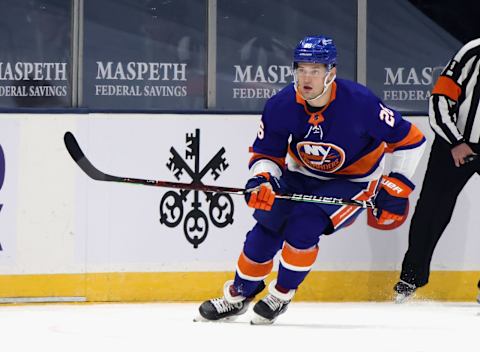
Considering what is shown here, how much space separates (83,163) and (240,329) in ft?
2.99

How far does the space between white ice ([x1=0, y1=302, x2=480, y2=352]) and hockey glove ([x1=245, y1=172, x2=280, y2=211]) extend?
0.42m

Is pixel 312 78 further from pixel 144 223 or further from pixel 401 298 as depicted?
pixel 401 298

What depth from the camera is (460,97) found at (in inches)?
226

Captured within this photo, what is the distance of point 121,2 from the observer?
5973mm

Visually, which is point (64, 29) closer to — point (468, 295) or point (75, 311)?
point (75, 311)

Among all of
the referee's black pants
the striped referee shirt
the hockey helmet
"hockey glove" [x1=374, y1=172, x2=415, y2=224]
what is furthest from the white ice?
the hockey helmet

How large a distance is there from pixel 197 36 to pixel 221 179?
2.40 feet

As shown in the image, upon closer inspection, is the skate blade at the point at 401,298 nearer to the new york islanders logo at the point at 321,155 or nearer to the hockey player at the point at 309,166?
the hockey player at the point at 309,166

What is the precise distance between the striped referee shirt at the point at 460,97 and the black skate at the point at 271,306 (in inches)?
53.2

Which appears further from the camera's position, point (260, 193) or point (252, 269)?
point (252, 269)

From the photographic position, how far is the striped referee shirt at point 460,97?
5641 millimetres

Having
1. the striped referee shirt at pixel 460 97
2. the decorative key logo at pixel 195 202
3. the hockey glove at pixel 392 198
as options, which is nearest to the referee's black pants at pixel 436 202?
the striped referee shirt at pixel 460 97

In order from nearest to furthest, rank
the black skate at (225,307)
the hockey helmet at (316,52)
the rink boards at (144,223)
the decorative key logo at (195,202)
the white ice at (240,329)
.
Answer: the white ice at (240,329)
the hockey helmet at (316,52)
the black skate at (225,307)
the rink boards at (144,223)
the decorative key logo at (195,202)

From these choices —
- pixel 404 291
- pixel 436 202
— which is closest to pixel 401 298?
pixel 404 291
